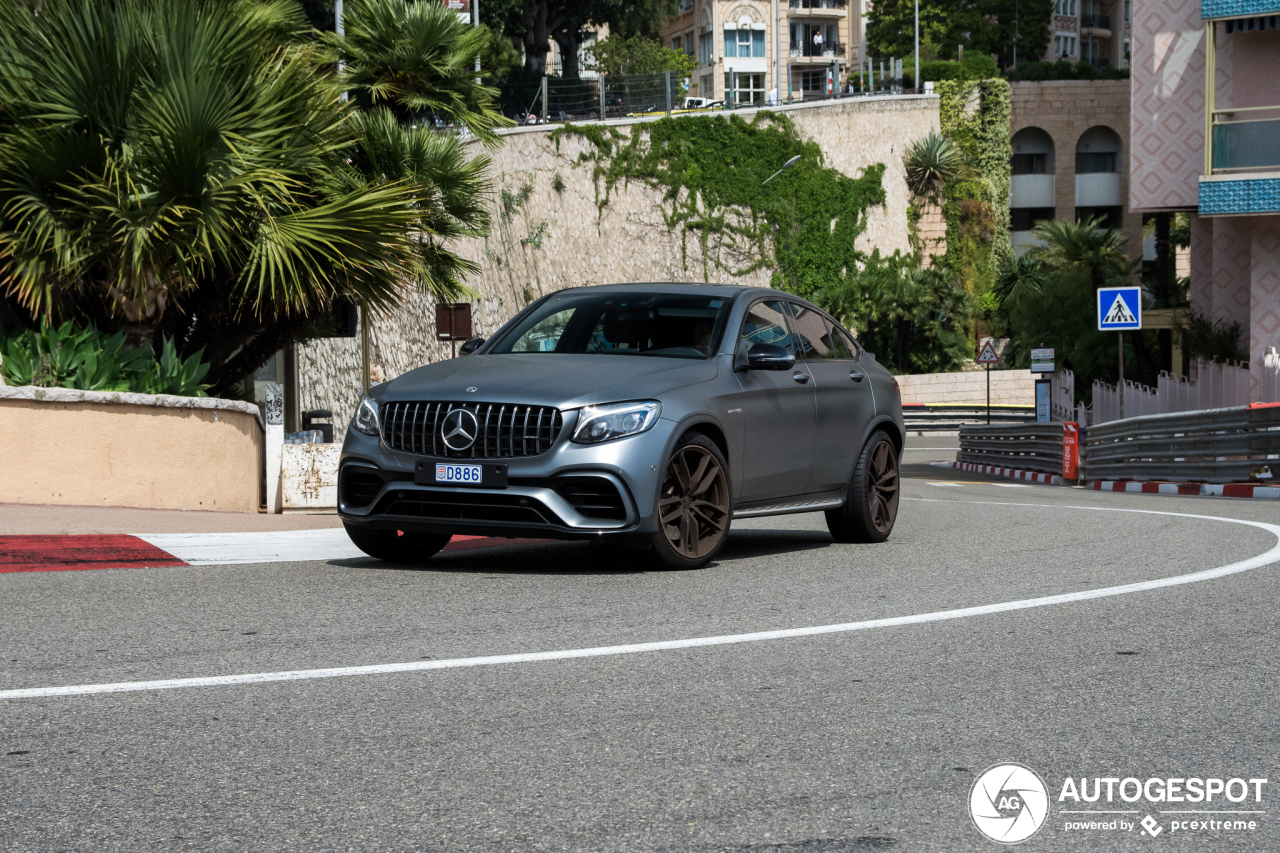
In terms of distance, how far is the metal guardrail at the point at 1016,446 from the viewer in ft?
100

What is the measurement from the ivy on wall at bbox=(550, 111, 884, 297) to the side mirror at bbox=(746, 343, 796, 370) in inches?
1942

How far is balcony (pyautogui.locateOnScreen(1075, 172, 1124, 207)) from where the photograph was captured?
8081 cm

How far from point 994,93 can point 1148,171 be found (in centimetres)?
4407

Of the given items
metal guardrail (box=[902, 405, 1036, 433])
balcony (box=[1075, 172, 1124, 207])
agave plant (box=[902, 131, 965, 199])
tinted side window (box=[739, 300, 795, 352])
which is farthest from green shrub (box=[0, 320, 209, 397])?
balcony (box=[1075, 172, 1124, 207])

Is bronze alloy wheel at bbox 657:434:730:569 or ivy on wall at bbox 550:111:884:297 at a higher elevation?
ivy on wall at bbox 550:111:884:297

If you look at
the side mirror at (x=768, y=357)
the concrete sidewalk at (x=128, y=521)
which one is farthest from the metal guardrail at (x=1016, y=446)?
the side mirror at (x=768, y=357)

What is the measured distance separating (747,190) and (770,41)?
4396cm

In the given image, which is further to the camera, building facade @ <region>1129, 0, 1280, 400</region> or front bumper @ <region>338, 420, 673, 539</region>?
building facade @ <region>1129, 0, 1280, 400</region>

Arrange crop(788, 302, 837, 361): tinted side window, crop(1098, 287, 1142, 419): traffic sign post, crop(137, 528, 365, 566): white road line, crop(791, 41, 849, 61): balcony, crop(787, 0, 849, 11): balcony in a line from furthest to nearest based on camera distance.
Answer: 1. crop(791, 41, 849, 61): balcony
2. crop(787, 0, 849, 11): balcony
3. crop(1098, 287, 1142, 419): traffic sign post
4. crop(788, 302, 837, 361): tinted side window
5. crop(137, 528, 365, 566): white road line

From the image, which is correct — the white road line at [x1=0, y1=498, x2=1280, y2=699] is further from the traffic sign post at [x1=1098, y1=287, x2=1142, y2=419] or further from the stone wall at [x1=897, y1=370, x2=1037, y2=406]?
the stone wall at [x1=897, y1=370, x2=1037, y2=406]

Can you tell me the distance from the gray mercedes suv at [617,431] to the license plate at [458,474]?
0.01 metres

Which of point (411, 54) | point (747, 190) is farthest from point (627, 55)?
point (411, 54)

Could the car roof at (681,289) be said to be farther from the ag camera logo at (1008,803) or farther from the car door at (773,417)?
the ag camera logo at (1008,803)

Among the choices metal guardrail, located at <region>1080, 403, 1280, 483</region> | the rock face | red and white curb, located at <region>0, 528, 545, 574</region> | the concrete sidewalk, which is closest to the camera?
red and white curb, located at <region>0, 528, 545, 574</region>
